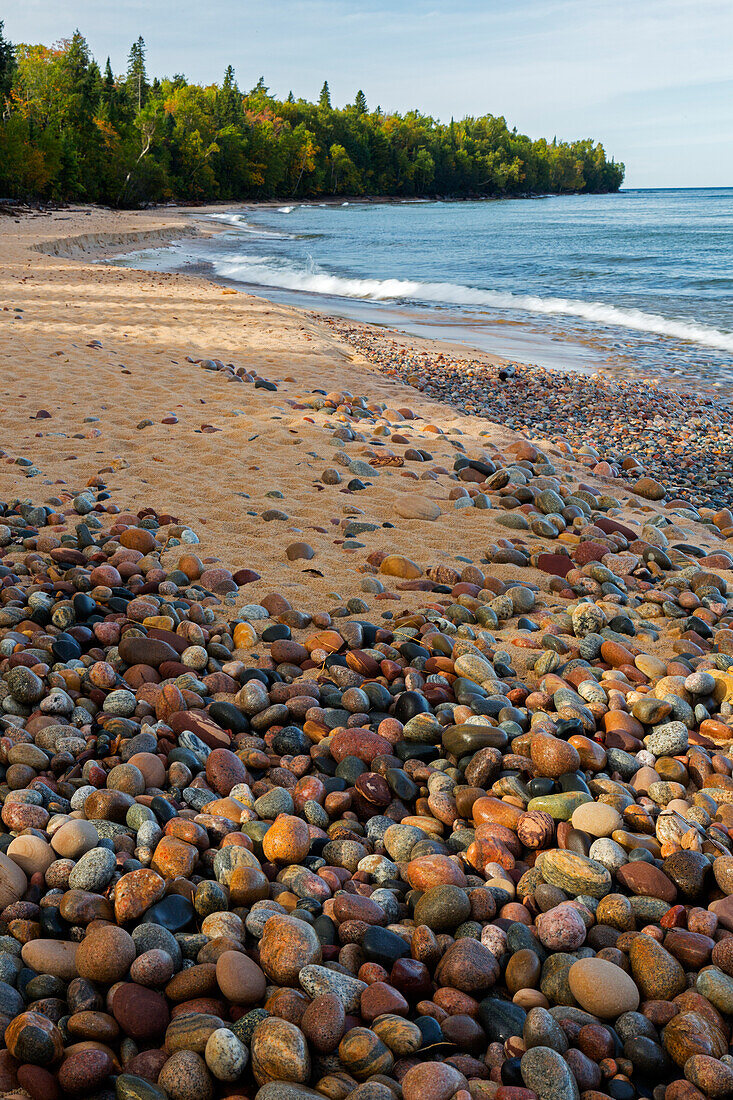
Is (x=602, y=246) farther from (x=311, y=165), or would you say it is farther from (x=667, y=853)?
(x=311, y=165)

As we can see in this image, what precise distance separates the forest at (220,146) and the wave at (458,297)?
24.1 meters

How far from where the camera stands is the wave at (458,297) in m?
13.1

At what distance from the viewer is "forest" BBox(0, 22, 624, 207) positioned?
152 ft

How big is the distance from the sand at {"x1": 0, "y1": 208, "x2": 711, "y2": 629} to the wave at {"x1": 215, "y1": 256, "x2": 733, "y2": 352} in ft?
20.6

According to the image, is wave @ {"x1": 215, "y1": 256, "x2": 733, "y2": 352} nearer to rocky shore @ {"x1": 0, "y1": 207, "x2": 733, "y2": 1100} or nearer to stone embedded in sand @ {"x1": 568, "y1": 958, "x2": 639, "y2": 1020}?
rocky shore @ {"x1": 0, "y1": 207, "x2": 733, "y2": 1100}

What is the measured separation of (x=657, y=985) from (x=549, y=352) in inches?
405

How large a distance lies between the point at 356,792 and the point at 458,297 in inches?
651

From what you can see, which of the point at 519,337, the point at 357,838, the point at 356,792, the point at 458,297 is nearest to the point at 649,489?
the point at 356,792

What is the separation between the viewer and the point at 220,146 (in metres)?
74.3

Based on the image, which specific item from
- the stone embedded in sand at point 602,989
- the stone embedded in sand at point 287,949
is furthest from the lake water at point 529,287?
the stone embedded in sand at point 287,949

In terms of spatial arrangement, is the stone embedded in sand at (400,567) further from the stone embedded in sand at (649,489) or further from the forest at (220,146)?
the forest at (220,146)

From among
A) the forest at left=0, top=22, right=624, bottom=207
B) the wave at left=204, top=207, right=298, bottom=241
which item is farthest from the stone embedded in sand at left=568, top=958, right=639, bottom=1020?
the forest at left=0, top=22, right=624, bottom=207

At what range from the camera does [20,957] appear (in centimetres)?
161

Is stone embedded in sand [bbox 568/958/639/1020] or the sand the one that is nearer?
stone embedded in sand [bbox 568/958/639/1020]
